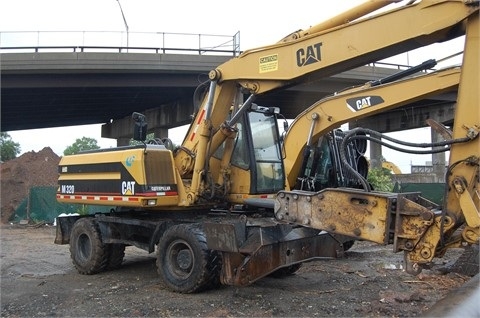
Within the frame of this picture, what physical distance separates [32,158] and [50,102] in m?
3.19

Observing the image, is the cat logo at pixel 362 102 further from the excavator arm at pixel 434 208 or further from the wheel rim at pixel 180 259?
the wheel rim at pixel 180 259

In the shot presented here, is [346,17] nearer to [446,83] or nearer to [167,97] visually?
[446,83]

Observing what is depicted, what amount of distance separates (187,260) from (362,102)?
10.7ft

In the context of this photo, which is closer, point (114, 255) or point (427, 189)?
point (114, 255)

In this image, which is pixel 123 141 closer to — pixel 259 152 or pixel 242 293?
pixel 259 152

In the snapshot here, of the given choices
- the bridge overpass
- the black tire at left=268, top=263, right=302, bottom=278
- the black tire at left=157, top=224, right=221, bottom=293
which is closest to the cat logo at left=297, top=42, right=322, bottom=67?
the black tire at left=157, top=224, right=221, bottom=293

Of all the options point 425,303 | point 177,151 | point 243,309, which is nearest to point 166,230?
point 177,151

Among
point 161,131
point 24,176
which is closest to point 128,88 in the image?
point 161,131

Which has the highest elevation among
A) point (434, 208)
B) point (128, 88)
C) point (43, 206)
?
point (128, 88)

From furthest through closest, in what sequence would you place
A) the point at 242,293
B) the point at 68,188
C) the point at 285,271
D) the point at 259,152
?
the point at 68,188 < the point at 285,271 < the point at 259,152 < the point at 242,293

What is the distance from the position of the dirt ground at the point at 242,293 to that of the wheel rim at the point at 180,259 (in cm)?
32

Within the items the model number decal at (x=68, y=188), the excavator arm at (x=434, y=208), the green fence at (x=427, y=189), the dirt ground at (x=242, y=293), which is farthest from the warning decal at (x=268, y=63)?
the green fence at (x=427, y=189)

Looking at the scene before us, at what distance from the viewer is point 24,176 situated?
2431 cm

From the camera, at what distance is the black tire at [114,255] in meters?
8.91
